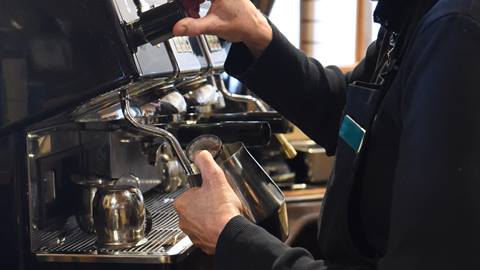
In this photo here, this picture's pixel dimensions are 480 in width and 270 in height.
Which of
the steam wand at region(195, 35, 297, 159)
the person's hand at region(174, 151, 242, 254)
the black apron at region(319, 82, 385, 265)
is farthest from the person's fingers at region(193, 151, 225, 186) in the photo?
the steam wand at region(195, 35, 297, 159)

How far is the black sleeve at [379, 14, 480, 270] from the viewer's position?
1.79 feet

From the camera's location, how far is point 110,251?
2.85 feet

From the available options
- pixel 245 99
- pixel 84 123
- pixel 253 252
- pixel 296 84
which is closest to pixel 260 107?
pixel 245 99

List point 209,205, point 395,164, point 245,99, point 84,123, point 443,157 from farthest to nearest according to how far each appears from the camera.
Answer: point 245,99 → point 84,123 → point 209,205 → point 395,164 → point 443,157

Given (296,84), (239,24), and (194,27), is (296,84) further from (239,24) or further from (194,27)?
(194,27)

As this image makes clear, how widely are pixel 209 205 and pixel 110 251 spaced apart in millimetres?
167

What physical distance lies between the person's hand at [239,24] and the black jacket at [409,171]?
193 mm

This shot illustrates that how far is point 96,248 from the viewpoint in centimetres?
88

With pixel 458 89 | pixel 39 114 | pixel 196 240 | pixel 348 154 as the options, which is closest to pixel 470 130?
pixel 458 89

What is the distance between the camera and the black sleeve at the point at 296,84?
39.3 inches

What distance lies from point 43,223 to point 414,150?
52 cm

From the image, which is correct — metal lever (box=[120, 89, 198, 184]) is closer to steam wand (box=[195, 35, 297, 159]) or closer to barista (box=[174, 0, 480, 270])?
barista (box=[174, 0, 480, 270])

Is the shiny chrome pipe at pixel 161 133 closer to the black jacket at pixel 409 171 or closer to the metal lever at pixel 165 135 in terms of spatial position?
the metal lever at pixel 165 135

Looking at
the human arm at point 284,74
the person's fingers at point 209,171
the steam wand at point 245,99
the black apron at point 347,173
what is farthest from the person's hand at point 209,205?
the steam wand at point 245,99
